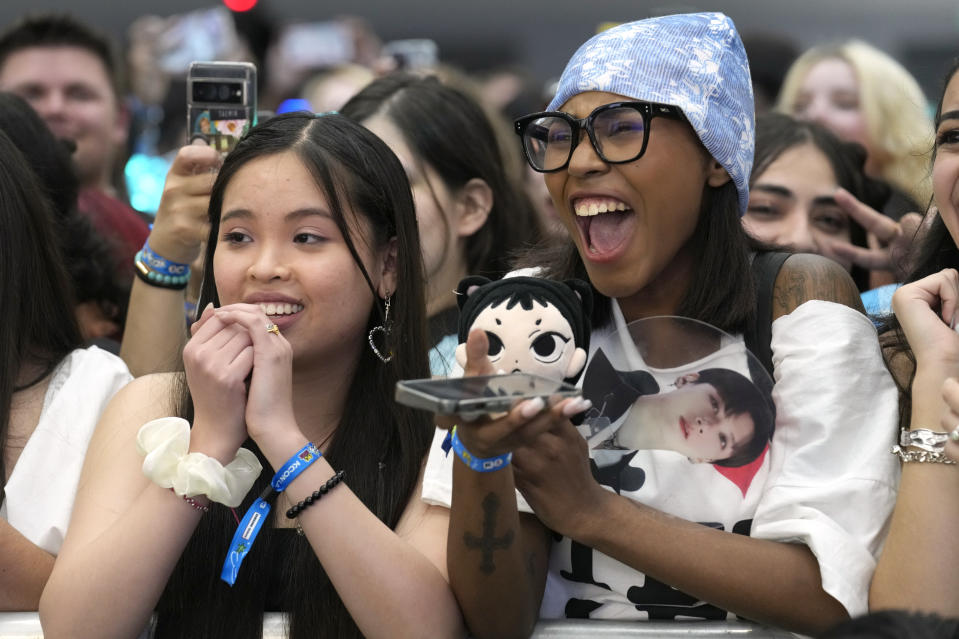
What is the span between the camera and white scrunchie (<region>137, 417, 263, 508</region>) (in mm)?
2309

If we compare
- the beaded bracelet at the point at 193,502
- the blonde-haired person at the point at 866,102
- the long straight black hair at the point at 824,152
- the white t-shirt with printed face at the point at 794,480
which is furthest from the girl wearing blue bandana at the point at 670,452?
the blonde-haired person at the point at 866,102

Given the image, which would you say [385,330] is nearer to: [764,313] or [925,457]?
[764,313]

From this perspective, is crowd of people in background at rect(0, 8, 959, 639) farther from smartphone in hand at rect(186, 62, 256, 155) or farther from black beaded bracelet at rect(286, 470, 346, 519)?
smartphone in hand at rect(186, 62, 256, 155)

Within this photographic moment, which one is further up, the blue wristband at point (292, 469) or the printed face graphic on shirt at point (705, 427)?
the printed face graphic on shirt at point (705, 427)

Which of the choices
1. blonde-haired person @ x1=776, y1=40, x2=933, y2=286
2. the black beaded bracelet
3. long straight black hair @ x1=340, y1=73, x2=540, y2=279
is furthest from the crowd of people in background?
blonde-haired person @ x1=776, y1=40, x2=933, y2=286

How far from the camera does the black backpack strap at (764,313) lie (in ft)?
8.18

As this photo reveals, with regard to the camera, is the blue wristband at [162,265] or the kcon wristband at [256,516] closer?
the kcon wristband at [256,516]

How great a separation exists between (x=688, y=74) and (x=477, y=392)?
0.99 m

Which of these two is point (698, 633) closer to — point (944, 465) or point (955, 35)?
point (944, 465)

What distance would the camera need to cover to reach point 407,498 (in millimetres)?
2609

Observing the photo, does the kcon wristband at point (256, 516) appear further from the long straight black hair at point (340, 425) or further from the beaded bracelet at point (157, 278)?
the beaded bracelet at point (157, 278)

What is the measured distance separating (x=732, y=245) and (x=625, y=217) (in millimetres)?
232

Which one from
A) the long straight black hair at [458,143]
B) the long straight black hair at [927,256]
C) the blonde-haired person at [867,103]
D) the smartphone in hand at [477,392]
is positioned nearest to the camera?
the smartphone in hand at [477,392]

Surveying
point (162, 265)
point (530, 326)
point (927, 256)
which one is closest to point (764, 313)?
point (927, 256)
